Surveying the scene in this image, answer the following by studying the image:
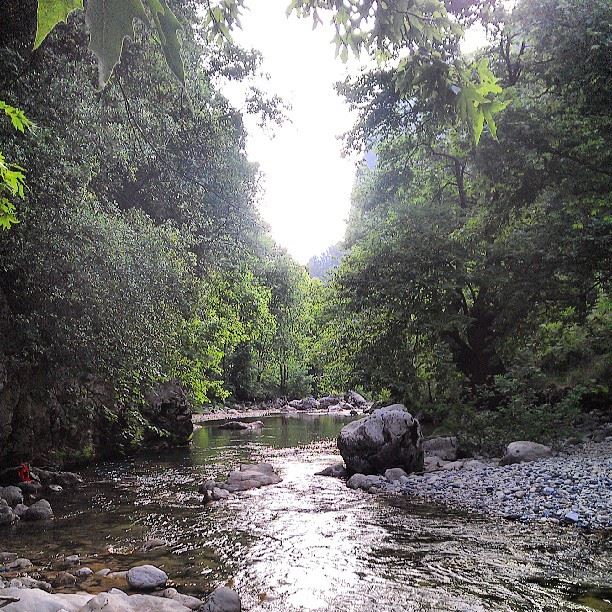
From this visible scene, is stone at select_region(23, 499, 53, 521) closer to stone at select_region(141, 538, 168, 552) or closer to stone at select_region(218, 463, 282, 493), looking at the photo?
stone at select_region(141, 538, 168, 552)

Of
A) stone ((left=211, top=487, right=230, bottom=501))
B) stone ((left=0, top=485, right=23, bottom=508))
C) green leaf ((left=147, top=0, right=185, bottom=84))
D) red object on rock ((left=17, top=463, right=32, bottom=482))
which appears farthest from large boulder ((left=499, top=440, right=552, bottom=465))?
green leaf ((left=147, top=0, right=185, bottom=84))

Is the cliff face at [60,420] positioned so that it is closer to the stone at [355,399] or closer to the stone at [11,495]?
the stone at [11,495]

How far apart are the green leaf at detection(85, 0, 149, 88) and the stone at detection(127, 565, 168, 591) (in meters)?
5.54

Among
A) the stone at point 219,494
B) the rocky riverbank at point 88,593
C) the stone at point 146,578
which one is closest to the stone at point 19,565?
the rocky riverbank at point 88,593

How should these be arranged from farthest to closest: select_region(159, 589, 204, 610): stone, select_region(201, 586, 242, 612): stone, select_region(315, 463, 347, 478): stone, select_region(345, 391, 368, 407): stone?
select_region(345, 391, 368, 407): stone → select_region(315, 463, 347, 478): stone → select_region(159, 589, 204, 610): stone → select_region(201, 586, 242, 612): stone

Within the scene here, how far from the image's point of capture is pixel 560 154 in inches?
520

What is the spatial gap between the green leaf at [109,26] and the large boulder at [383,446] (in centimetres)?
1167

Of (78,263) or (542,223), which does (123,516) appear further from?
(542,223)

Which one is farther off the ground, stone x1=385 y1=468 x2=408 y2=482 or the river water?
stone x1=385 y1=468 x2=408 y2=482

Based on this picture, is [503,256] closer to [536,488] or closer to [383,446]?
[383,446]

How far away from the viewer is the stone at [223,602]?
498 cm

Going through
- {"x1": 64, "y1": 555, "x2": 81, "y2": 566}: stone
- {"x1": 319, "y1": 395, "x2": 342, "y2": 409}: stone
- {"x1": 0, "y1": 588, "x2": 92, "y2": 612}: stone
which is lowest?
{"x1": 64, "y1": 555, "x2": 81, "y2": 566}: stone

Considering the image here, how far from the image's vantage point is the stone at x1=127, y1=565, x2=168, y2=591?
5719 millimetres

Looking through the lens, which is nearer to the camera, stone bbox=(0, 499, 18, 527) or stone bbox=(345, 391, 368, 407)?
stone bbox=(0, 499, 18, 527)
